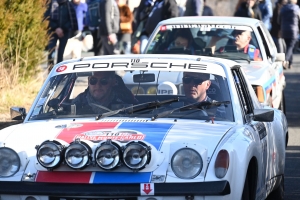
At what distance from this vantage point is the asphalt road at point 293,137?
8.97 metres

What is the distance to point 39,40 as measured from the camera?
16469mm

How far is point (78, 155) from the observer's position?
585cm

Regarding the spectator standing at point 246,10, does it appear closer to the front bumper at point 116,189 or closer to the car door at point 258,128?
the car door at point 258,128

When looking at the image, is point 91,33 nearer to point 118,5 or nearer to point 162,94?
point 118,5

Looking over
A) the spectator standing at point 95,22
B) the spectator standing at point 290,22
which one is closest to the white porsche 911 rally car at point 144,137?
the spectator standing at point 95,22

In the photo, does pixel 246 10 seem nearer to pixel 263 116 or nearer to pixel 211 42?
pixel 211 42

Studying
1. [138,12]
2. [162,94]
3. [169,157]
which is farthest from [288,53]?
[169,157]

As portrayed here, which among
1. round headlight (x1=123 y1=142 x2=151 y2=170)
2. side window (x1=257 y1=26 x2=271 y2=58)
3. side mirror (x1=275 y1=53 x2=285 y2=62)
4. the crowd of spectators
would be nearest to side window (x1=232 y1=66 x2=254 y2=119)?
round headlight (x1=123 y1=142 x2=151 y2=170)

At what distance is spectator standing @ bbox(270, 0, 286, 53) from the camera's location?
75.2 feet

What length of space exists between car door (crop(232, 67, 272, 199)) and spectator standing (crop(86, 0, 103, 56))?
13.4 meters

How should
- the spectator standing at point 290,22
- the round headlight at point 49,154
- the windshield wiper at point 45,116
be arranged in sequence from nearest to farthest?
1. the round headlight at point 49,154
2. the windshield wiper at point 45,116
3. the spectator standing at point 290,22

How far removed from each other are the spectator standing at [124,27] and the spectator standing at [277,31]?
437cm

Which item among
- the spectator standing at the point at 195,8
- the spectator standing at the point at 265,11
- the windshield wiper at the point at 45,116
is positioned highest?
the windshield wiper at the point at 45,116

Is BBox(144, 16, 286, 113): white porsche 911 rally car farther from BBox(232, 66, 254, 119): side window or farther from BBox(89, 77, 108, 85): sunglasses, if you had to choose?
BBox(89, 77, 108, 85): sunglasses
